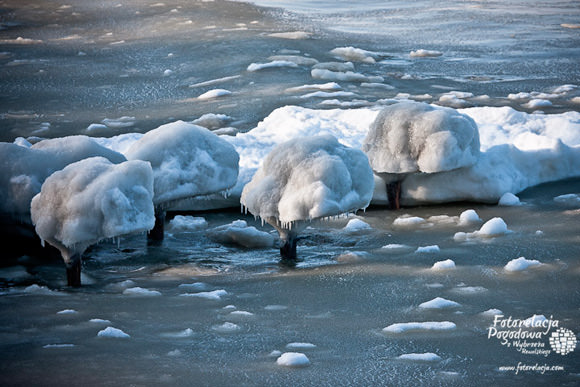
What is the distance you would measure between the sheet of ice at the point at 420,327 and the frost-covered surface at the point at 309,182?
144 cm

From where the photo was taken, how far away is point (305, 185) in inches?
280

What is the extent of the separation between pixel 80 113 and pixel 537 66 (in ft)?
28.8

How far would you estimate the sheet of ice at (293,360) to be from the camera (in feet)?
17.0

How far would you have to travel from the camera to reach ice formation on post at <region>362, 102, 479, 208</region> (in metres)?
8.66

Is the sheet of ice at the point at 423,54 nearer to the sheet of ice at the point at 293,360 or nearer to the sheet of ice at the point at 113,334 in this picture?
the sheet of ice at the point at 113,334

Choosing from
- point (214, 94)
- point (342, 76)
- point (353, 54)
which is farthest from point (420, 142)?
point (353, 54)

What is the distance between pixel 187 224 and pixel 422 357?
400 centimetres

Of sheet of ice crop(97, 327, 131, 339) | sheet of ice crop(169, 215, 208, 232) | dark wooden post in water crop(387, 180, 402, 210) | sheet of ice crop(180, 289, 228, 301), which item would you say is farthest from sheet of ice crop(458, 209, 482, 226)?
sheet of ice crop(97, 327, 131, 339)

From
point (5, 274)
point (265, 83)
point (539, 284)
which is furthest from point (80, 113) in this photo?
point (539, 284)

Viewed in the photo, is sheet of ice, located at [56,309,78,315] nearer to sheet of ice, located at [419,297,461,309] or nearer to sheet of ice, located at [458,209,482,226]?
sheet of ice, located at [419,297,461,309]

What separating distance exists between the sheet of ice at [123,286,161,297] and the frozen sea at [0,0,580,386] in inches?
0.8

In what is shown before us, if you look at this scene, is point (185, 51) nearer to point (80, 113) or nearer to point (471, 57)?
point (80, 113)

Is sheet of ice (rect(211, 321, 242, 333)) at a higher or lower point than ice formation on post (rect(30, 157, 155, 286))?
lower

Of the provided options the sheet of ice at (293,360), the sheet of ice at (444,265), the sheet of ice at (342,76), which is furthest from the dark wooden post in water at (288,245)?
the sheet of ice at (342,76)
